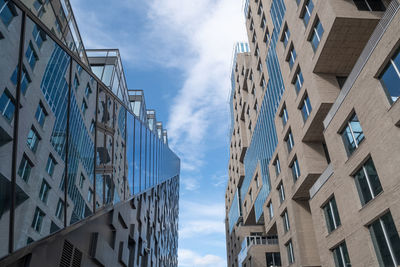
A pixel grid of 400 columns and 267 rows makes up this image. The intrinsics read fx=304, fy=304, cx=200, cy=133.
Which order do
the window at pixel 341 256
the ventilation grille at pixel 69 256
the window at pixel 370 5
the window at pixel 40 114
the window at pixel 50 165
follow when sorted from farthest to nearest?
the window at pixel 370 5 → the window at pixel 341 256 → the ventilation grille at pixel 69 256 → the window at pixel 50 165 → the window at pixel 40 114

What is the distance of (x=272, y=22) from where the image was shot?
117 feet

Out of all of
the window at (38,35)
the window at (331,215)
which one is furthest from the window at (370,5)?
the window at (38,35)

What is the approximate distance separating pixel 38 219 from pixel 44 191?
0.70 metres

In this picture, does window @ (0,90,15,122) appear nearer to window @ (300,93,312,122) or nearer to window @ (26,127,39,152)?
window @ (26,127,39,152)

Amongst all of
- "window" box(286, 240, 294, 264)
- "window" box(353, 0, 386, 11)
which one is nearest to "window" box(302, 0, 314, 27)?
"window" box(353, 0, 386, 11)

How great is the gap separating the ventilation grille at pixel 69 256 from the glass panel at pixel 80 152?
73 centimetres

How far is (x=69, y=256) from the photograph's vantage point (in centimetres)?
913

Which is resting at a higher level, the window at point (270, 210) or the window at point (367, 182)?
the window at point (270, 210)

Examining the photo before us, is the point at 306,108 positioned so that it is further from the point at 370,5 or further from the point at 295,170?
the point at 370,5

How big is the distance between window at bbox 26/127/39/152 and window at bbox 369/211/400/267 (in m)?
14.7

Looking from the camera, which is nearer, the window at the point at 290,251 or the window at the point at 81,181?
the window at the point at 81,181

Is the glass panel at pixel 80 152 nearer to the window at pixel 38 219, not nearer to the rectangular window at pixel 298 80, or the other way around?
the window at pixel 38 219

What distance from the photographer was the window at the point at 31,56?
7031mm

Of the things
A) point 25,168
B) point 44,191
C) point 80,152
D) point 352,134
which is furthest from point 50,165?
point 352,134
